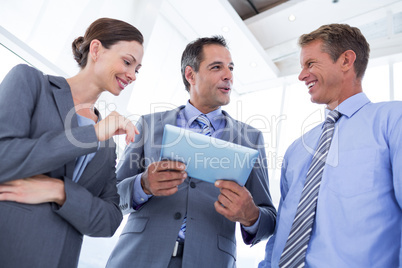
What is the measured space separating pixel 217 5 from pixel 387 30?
237 cm

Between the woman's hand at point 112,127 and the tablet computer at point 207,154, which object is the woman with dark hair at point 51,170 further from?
the tablet computer at point 207,154

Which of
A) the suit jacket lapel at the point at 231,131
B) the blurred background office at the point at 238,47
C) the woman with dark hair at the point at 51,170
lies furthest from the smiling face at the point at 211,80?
the blurred background office at the point at 238,47

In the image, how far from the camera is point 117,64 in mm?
1582

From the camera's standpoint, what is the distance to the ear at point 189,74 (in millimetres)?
2348

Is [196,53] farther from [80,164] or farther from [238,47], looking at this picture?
[238,47]

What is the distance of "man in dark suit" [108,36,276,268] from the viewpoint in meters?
1.45

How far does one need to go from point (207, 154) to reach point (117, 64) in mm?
676

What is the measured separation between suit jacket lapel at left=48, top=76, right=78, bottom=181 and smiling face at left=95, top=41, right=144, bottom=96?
228mm

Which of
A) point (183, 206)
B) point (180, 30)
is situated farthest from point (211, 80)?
point (180, 30)

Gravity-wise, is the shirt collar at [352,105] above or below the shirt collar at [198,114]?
below

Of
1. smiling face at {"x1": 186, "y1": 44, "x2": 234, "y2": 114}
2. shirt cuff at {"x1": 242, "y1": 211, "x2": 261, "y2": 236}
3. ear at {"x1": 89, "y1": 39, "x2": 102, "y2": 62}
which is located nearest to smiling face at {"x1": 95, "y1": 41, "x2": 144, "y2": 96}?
ear at {"x1": 89, "y1": 39, "x2": 102, "y2": 62}

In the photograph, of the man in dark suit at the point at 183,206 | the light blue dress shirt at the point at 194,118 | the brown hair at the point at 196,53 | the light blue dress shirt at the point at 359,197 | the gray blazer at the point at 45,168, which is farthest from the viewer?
the brown hair at the point at 196,53

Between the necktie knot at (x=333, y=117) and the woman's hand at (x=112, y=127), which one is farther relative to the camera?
the necktie knot at (x=333, y=117)

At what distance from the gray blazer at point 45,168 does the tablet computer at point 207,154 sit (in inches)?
11.8
